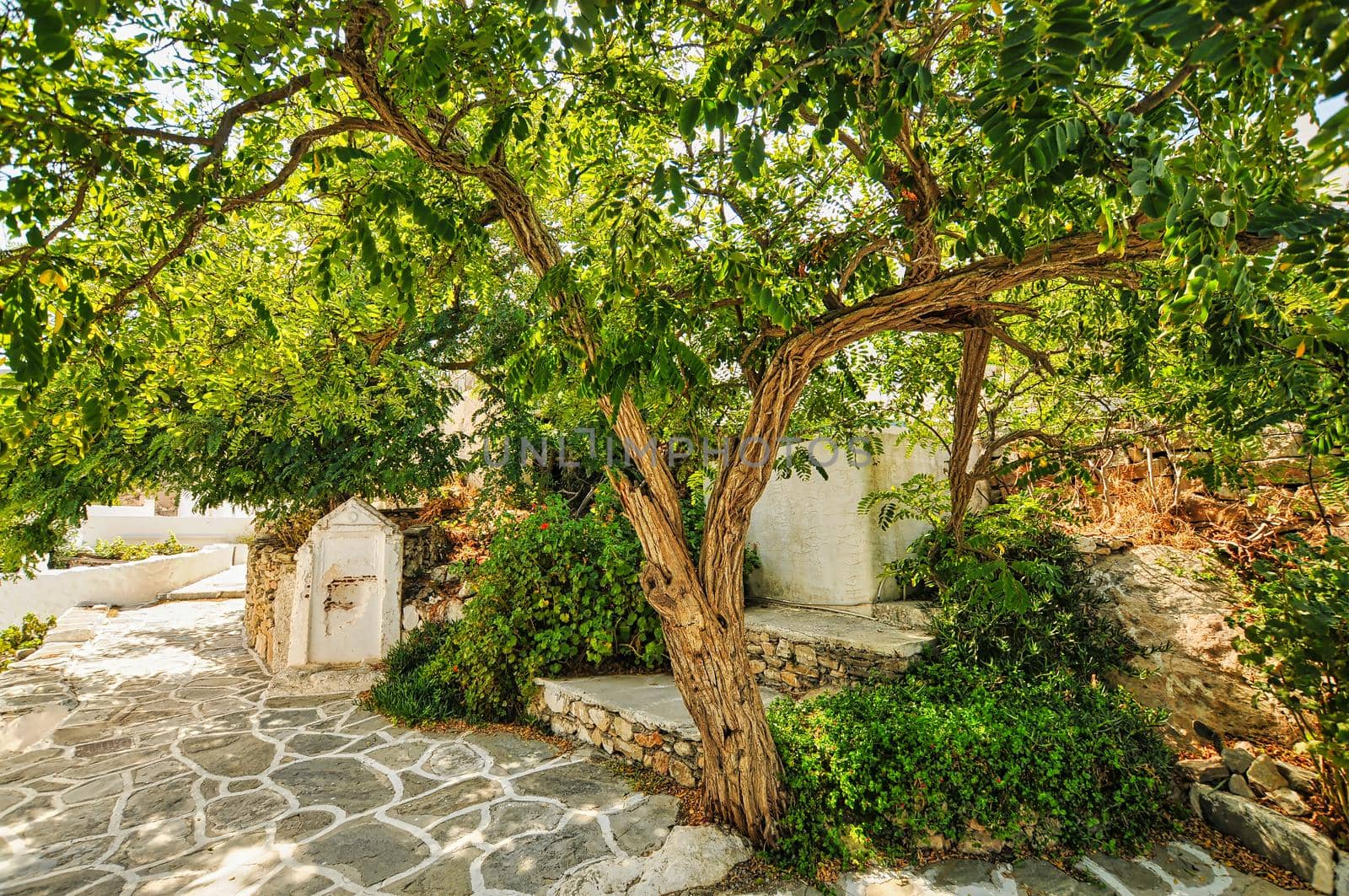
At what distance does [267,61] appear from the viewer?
8.89ft

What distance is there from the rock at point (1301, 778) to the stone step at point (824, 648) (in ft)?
7.44

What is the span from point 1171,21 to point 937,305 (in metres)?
2.06

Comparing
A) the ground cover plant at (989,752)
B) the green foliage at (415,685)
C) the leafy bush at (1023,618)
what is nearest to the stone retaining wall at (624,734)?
the ground cover plant at (989,752)

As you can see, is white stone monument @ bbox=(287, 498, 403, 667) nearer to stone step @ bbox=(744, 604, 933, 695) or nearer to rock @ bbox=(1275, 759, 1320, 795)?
stone step @ bbox=(744, 604, 933, 695)

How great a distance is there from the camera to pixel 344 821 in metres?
4.42

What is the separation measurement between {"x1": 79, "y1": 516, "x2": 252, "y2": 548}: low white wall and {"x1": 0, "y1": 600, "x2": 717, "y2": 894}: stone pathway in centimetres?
1227

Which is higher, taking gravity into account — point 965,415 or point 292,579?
point 965,415

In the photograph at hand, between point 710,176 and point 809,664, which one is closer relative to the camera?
point 710,176

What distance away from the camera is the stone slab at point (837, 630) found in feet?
17.0

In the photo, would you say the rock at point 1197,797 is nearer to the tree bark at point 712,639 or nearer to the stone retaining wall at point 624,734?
the tree bark at point 712,639

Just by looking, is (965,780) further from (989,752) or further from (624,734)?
(624,734)

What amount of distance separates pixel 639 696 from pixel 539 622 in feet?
4.79

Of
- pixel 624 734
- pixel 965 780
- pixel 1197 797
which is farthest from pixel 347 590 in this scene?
pixel 1197 797

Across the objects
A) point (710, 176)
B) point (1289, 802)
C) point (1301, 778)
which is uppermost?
point (710, 176)
